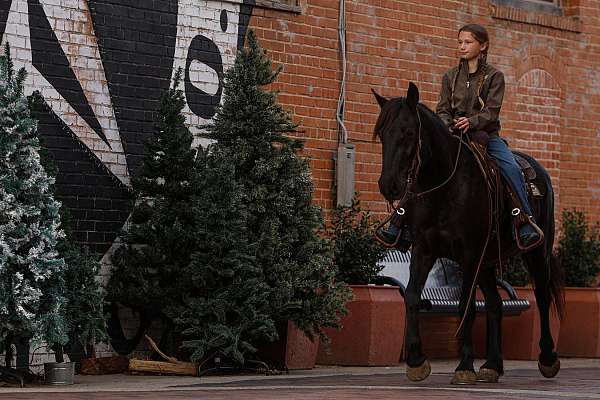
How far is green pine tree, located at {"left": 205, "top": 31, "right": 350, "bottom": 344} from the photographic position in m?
12.9

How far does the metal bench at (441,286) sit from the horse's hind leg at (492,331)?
2.38 metres

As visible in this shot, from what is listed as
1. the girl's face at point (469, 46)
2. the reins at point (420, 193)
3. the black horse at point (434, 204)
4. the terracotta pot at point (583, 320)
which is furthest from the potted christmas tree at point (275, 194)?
the terracotta pot at point (583, 320)

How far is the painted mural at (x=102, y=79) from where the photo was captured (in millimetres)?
13148

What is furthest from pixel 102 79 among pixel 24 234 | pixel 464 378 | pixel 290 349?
pixel 464 378

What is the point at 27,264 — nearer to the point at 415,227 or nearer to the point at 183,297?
the point at 183,297

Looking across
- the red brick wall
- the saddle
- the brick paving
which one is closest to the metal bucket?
the brick paving

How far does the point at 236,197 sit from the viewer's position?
1254 cm

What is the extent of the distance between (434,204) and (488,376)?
142 cm

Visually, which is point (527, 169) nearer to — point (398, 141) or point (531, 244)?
point (531, 244)

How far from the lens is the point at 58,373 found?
11.6m

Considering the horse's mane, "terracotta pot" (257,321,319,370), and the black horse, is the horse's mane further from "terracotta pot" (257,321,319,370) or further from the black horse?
"terracotta pot" (257,321,319,370)

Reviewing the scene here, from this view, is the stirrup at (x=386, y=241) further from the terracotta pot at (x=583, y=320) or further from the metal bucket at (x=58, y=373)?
the terracotta pot at (x=583, y=320)

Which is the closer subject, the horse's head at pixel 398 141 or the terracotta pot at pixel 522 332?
the horse's head at pixel 398 141

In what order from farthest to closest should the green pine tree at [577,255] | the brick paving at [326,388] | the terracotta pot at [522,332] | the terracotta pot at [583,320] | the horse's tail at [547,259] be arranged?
the green pine tree at [577,255], the terracotta pot at [583,320], the terracotta pot at [522,332], the horse's tail at [547,259], the brick paving at [326,388]
